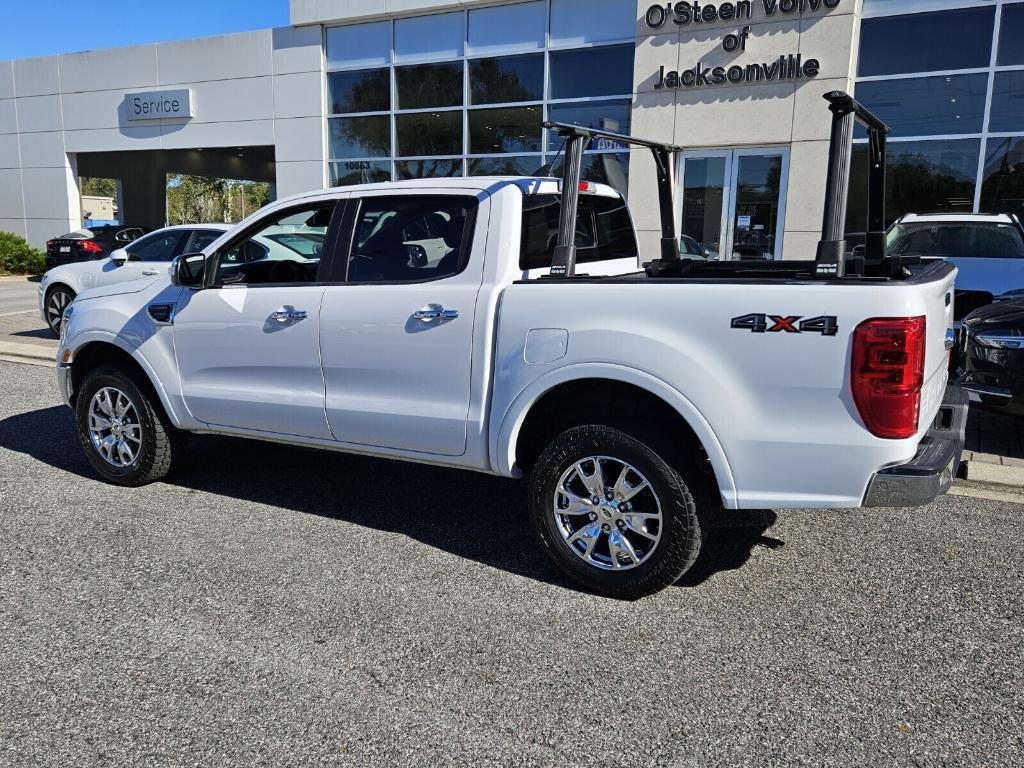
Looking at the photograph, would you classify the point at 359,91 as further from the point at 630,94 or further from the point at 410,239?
the point at 410,239

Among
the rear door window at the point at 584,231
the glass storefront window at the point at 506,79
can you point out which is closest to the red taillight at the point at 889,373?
the rear door window at the point at 584,231

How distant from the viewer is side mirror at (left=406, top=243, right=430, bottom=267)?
4221 mm

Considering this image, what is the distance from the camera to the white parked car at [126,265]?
11195 mm

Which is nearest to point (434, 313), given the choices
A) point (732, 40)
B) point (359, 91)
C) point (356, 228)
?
point (356, 228)

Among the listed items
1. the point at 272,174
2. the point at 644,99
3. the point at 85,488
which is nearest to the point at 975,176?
the point at 644,99

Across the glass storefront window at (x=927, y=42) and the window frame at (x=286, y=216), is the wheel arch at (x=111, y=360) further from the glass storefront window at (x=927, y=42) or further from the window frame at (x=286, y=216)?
the glass storefront window at (x=927, y=42)

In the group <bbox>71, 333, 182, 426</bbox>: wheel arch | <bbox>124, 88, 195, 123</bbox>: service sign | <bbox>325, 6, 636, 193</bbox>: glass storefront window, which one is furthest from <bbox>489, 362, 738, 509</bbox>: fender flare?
<bbox>124, 88, 195, 123</bbox>: service sign

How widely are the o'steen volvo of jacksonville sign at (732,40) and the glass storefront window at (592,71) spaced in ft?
2.50

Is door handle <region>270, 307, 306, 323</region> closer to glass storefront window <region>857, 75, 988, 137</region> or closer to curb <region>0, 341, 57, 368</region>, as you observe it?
curb <region>0, 341, 57, 368</region>

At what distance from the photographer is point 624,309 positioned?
11.6ft

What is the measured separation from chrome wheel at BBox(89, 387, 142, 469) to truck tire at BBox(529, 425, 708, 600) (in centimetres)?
280

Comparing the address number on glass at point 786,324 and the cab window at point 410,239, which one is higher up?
the cab window at point 410,239

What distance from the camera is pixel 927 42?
13.5m

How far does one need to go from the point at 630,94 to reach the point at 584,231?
12.0m
